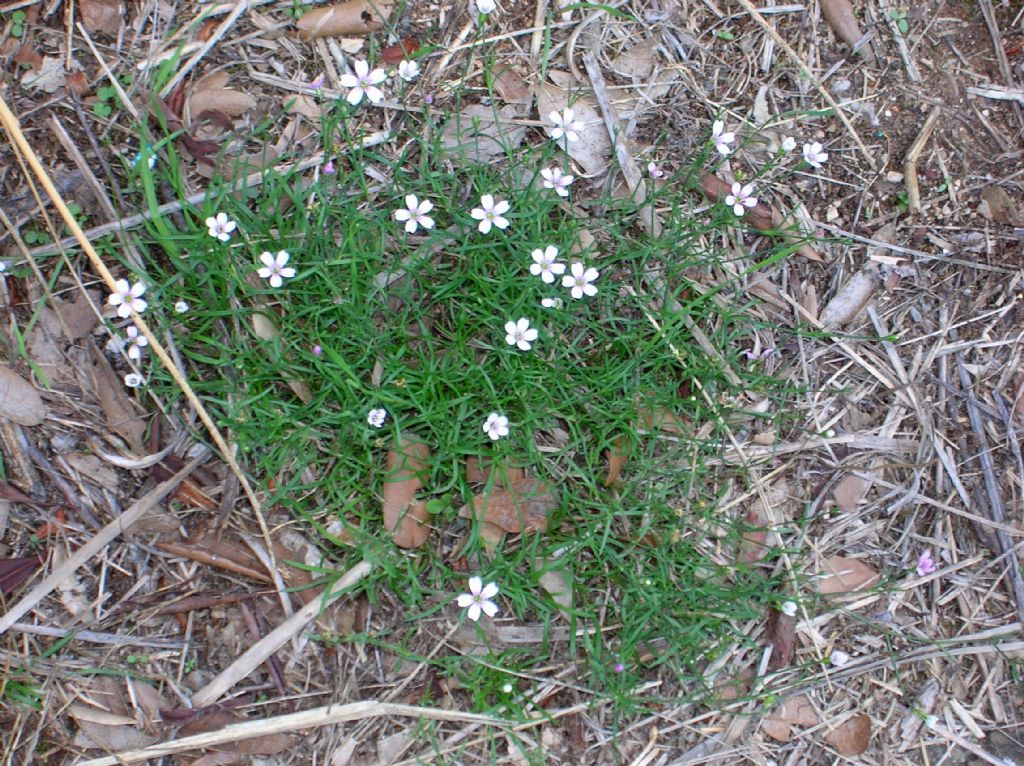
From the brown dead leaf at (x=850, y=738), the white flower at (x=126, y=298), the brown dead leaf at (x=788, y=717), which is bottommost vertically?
the brown dead leaf at (x=850, y=738)

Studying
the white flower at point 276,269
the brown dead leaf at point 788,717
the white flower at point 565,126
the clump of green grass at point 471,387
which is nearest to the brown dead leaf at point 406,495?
the clump of green grass at point 471,387

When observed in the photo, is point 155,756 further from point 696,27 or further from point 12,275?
point 696,27

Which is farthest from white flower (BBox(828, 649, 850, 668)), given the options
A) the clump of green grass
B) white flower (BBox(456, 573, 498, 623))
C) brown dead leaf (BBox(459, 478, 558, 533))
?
white flower (BBox(456, 573, 498, 623))

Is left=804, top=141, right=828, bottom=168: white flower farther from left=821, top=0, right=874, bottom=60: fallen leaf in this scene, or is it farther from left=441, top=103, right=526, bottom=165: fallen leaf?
left=441, top=103, right=526, bottom=165: fallen leaf

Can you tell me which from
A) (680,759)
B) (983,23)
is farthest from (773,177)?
(680,759)

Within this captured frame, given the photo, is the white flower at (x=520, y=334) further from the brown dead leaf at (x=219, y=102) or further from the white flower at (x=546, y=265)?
the brown dead leaf at (x=219, y=102)

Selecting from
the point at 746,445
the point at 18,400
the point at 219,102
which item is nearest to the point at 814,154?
the point at 746,445

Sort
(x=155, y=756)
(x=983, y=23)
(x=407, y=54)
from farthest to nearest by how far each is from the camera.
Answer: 1. (x=983, y=23)
2. (x=407, y=54)
3. (x=155, y=756)
